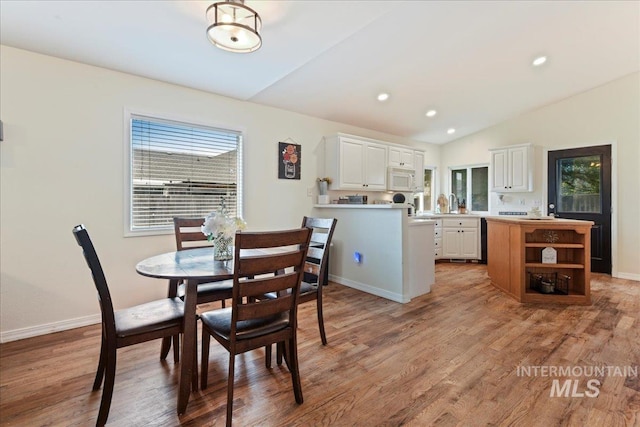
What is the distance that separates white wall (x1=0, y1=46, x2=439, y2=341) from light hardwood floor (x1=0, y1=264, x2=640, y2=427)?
1.16ft

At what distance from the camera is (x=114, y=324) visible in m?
1.57

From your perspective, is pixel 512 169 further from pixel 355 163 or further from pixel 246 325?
pixel 246 325

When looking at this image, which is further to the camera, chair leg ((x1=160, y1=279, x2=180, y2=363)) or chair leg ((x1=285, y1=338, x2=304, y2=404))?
chair leg ((x1=160, y1=279, x2=180, y2=363))

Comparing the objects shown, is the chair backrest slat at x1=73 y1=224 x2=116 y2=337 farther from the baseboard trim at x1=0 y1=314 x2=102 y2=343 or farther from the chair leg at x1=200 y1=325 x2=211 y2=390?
the baseboard trim at x1=0 y1=314 x2=102 y2=343

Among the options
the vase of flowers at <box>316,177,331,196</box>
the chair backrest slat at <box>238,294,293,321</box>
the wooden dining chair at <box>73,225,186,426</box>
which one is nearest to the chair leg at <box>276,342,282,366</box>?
the chair backrest slat at <box>238,294,293,321</box>

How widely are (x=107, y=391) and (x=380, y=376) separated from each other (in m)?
1.57

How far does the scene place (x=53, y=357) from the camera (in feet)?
7.41

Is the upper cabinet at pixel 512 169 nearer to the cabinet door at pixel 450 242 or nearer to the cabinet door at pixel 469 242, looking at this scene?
the cabinet door at pixel 469 242

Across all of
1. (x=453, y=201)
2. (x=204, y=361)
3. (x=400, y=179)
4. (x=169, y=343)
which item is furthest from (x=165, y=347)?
(x=453, y=201)

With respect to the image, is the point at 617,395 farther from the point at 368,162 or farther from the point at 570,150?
the point at 570,150

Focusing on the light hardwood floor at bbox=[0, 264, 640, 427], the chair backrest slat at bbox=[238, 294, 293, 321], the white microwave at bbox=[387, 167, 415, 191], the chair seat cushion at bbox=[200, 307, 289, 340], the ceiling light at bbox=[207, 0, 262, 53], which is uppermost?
the ceiling light at bbox=[207, 0, 262, 53]

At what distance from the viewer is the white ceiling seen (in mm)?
2361

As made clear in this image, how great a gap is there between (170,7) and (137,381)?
2.65 m

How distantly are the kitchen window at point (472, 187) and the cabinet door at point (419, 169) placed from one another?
117cm
